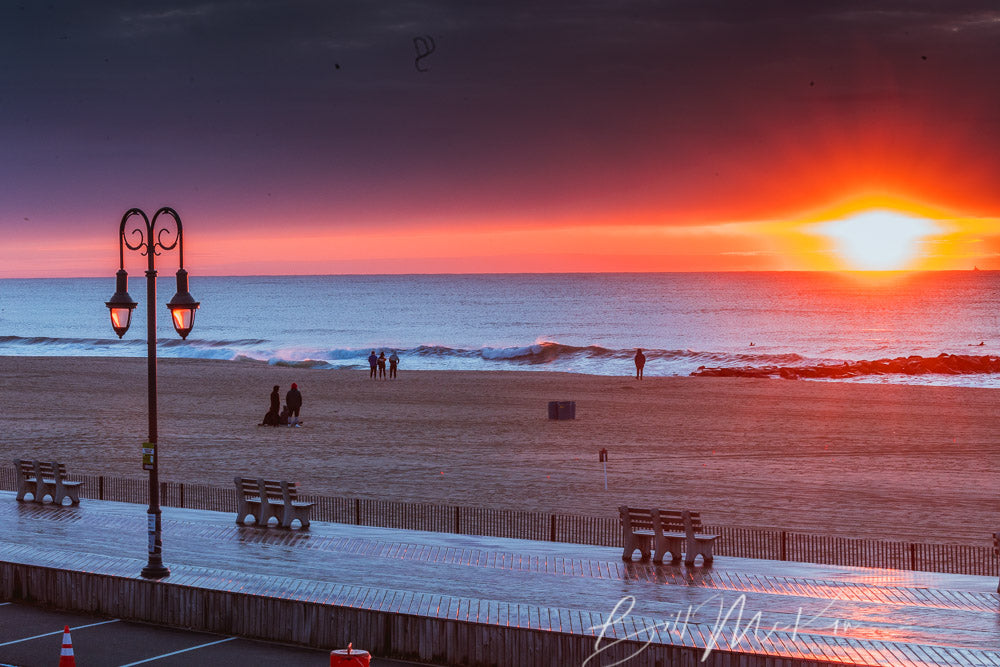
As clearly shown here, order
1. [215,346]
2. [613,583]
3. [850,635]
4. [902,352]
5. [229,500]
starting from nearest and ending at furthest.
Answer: [850,635] < [613,583] < [229,500] < [902,352] < [215,346]

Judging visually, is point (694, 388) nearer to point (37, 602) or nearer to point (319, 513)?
point (319, 513)

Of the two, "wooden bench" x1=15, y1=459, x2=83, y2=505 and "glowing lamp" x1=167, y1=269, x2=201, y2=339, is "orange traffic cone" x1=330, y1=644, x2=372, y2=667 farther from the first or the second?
"wooden bench" x1=15, y1=459, x2=83, y2=505

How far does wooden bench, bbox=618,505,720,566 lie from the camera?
1670 centimetres

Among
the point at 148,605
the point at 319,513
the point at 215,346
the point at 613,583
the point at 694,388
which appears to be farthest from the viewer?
the point at 215,346

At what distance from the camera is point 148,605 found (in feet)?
44.1

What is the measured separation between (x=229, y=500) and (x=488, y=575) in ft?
30.4

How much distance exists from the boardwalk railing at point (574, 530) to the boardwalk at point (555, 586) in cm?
145

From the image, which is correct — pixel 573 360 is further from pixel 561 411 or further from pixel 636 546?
pixel 636 546

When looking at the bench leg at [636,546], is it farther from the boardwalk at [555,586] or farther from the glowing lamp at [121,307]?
the glowing lamp at [121,307]

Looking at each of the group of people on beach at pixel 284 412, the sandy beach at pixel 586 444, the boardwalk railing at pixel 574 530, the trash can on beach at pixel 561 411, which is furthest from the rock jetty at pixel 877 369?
the boardwalk railing at pixel 574 530

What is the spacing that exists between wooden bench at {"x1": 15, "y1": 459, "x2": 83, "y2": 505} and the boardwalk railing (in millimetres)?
1269

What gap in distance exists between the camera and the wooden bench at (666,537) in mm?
16703

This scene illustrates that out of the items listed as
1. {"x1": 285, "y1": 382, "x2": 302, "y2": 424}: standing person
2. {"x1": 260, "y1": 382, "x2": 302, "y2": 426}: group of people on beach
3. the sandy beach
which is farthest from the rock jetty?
{"x1": 260, "y1": 382, "x2": 302, "y2": 426}: group of people on beach

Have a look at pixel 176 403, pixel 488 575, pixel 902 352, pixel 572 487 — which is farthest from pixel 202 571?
pixel 902 352
